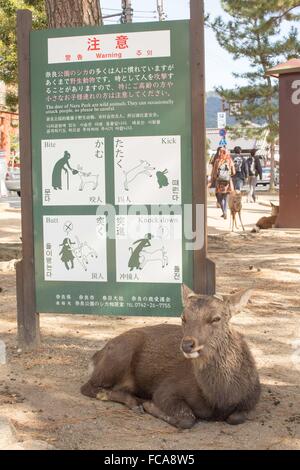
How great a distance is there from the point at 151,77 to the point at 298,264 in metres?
6.53

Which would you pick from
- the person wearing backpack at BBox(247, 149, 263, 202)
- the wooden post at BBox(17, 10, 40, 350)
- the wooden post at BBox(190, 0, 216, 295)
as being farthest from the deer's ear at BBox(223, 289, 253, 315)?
the person wearing backpack at BBox(247, 149, 263, 202)

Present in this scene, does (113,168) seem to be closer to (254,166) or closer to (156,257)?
(156,257)

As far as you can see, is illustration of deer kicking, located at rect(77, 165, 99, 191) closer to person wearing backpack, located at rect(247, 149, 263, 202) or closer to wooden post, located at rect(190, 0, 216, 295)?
wooden post, located at rect(190, 0, 216, 295)

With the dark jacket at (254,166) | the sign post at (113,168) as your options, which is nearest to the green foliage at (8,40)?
the dark jacket at (254,166)

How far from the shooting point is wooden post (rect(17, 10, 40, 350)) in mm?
6312

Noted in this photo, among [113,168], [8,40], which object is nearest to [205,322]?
[113,168]

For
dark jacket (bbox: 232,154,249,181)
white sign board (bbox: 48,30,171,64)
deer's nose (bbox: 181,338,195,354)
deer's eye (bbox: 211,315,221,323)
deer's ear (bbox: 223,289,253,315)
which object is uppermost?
white sign board (bbox: 48,30,171,64)

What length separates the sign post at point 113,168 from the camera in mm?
5945

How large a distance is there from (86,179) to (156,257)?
0.93 m

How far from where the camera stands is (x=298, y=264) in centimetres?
1173

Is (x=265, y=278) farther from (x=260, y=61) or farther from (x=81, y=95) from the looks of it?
(x=260, y=61)

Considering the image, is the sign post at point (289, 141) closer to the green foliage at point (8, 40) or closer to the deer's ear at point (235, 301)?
the deer's ear at point (235, 301)

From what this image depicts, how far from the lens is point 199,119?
592cm
